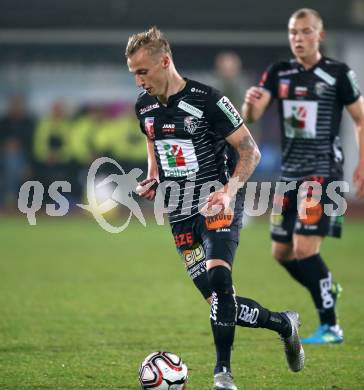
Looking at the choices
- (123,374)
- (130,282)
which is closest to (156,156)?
(123,374)

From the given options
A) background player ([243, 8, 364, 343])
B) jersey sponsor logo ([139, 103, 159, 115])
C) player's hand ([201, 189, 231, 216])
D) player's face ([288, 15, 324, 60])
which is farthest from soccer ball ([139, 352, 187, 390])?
player's face ([288, 15, 324, 60])

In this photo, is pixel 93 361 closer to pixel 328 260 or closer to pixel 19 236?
pixel 328 260

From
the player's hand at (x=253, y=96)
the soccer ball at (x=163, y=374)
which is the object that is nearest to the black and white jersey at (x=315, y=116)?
the player's hand at (x=253, y=96)

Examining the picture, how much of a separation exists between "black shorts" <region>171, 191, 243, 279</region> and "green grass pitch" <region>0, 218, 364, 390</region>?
2.76 ft

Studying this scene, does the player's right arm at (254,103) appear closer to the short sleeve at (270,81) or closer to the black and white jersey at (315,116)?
the short sleeve at (270,81)

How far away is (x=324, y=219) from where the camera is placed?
8680mm

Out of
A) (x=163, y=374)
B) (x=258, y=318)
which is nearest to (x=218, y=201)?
(x=258, y=318)

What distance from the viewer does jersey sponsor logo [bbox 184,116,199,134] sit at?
680 cm

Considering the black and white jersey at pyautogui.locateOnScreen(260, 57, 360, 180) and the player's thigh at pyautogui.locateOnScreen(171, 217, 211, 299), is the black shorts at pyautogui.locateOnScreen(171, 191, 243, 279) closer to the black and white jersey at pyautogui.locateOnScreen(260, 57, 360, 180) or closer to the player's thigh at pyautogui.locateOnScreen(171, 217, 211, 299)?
the player's thigh at pyautogui.locateOnScreen(171, 217, 211, 299)

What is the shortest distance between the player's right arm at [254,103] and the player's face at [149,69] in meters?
2.18

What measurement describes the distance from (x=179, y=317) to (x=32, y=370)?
270cm

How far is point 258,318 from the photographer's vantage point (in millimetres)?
6664

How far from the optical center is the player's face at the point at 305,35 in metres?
8.65

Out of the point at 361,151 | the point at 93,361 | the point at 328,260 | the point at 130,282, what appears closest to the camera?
the point at 93,361
